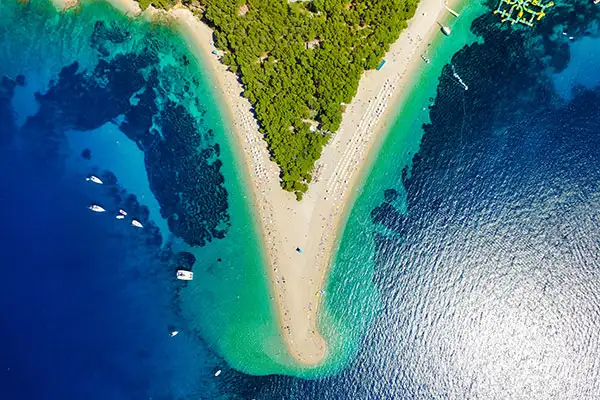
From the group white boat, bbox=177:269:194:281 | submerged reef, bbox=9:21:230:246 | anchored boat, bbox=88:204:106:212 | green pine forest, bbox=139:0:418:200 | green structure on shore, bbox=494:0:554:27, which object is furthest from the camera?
submerged reef, bbox=9:21:230:246

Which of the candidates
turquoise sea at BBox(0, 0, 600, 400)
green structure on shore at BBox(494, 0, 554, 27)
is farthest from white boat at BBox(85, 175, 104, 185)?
green structure on shore at BBox(494, 0, 554, 27)

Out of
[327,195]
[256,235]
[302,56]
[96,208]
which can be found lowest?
[96,208]

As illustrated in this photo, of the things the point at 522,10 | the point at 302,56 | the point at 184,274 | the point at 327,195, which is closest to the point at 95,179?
the point at 184,274

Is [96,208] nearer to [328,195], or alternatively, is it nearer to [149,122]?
[149,122]

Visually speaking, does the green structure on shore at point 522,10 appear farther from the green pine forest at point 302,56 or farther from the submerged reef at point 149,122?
the submerged reef at point 149,122

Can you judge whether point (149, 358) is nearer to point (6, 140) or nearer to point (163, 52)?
Answer: point (6, 140)

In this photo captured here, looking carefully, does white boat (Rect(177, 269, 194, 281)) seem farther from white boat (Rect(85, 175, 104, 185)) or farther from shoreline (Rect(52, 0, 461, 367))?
white boat (Rect(85, 175, 104, 185))
